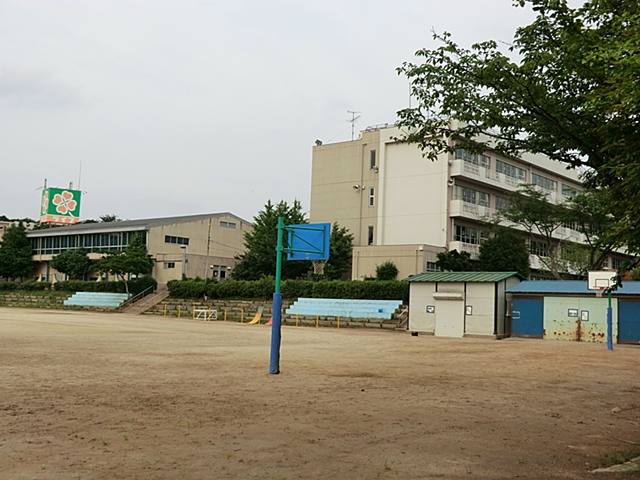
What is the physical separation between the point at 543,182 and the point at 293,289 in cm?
3004

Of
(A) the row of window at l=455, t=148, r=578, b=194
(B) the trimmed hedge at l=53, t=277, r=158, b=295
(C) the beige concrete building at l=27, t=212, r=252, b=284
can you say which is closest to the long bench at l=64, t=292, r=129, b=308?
(B) the trimmed hedge at l=53, t=277, r=158, b=295

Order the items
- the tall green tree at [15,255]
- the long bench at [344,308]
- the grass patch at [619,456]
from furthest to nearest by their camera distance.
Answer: the tall green tree at [15,255]
the long bench at [344,308]
the grass patch at [619,456]

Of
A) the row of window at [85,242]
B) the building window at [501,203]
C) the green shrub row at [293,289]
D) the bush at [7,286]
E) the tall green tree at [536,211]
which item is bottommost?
the bush at [7,286]

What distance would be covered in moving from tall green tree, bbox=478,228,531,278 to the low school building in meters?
17.0

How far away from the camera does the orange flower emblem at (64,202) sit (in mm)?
94125

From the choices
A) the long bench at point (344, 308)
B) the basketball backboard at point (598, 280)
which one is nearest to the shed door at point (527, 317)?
the basketball backboard at point (598, 280)

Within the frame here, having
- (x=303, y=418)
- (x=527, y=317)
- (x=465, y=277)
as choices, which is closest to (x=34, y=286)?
(x=465, y=277)

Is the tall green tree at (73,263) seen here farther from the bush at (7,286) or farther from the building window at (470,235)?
the building window at (470,235)

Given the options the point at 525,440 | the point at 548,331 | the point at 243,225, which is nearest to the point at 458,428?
the point at 525,440

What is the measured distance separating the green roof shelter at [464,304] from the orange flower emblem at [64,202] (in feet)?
225

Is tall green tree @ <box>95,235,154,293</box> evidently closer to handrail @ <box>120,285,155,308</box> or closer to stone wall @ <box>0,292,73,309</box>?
handrail @ <box>120,285,155,308</box>

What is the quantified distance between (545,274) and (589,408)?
54930 mm

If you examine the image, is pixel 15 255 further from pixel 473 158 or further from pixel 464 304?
pixel 464 304

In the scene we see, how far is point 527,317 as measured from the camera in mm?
36000
